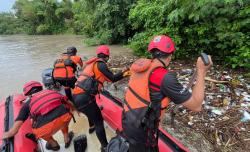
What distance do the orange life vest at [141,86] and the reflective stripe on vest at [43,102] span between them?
1.14 meters

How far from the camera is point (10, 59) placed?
1105 centimetres

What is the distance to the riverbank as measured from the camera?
2.96m

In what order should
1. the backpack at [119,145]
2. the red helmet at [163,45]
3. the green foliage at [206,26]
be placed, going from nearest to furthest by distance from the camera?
the red helmet at [163,45], the backpack at [119,145], the green foliage at [206,26]

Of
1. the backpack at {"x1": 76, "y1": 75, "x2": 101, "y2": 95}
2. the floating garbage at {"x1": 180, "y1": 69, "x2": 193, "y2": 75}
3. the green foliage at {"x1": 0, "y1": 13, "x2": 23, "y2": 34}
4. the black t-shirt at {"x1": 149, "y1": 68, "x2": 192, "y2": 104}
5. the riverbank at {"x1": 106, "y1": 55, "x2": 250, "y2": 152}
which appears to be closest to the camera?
the black t-shirt at {"x1": 149, "y1": 68, "x2": 192, "y2": 104}

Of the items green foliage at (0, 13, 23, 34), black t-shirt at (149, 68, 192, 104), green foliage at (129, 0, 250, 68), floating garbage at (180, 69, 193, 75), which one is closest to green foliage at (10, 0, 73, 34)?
green foliage at (0, 13, 23, 34)

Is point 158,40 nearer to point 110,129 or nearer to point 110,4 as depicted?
point 110,129

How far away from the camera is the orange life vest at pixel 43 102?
2.60m

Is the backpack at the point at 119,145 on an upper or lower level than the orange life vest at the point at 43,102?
lower

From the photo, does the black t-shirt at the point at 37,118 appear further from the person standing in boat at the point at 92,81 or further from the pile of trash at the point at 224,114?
the pile of trash at the point at 224,114

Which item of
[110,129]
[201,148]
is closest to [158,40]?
[201,148]

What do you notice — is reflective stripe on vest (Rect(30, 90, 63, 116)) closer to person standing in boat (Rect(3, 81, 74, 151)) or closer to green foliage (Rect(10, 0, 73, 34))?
person standing in boat (Rect(3, 81, 74, 151))

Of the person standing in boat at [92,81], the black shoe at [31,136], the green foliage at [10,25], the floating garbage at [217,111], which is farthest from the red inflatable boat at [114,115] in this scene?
the green foliage at [10,25]

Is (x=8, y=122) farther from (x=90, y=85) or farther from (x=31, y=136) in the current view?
(x=90, y=85)

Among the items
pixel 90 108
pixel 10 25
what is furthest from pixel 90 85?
pixel 10 25
